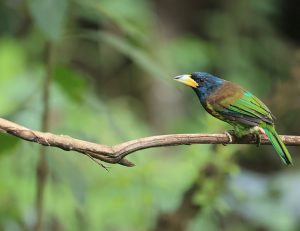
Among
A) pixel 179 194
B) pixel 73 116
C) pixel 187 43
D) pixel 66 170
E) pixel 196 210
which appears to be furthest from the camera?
pixel 187 43

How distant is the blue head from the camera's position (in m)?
2.65

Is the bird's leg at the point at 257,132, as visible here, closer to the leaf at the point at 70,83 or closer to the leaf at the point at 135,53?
the leaf at the point at 135,53

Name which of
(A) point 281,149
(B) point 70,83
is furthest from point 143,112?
(A) point 281,149

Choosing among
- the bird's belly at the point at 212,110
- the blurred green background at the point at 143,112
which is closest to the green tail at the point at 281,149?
the bird's belly at the point at 212,110

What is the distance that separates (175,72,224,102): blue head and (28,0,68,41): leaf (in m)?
0.53

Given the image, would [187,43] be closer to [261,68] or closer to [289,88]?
[261,68]

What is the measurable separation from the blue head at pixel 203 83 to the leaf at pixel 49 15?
1.73 ft

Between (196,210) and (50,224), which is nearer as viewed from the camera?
(196,210)

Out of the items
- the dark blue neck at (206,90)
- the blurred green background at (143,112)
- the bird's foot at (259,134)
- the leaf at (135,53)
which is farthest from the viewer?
the blurred green background at (143,112)

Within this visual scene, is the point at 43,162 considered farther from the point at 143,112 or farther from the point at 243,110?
the point at 143,112

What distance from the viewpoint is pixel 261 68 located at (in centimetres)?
645

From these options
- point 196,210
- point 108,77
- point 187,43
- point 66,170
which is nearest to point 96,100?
point 66,170

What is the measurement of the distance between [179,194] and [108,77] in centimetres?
405

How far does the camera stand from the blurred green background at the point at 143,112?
3.00m
